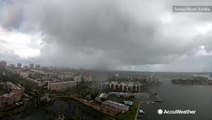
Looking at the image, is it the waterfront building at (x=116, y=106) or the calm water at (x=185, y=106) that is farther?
the waterfront building at (x=116, y=106)

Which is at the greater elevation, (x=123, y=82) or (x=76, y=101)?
(x=123, y=82)

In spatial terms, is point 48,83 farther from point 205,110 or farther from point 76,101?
point 205,110

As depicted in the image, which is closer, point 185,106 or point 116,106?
point 185,106

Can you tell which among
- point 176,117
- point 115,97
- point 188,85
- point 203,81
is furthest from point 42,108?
point 203,81

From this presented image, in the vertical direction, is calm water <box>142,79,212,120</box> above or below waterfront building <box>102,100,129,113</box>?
above

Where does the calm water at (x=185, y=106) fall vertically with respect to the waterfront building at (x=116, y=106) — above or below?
above

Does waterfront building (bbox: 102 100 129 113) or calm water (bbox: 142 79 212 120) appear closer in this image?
calm water (bbox: 142 79 212 120)

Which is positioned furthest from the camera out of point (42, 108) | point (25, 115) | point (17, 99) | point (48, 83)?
point (48, 83)

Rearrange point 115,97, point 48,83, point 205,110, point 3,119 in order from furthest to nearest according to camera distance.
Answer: point 48,83 < point 115,97 < point 3,119 < point 205,110

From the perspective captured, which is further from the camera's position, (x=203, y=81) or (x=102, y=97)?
(x=203, y=81)

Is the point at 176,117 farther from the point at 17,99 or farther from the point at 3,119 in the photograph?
the point at 17,99

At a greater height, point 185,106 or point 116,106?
point 185,106
